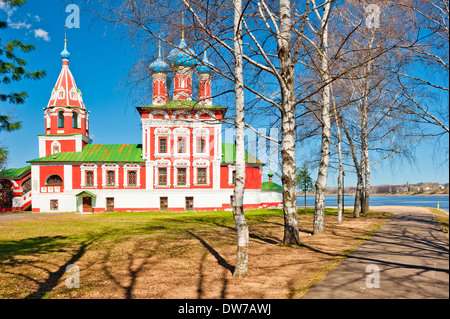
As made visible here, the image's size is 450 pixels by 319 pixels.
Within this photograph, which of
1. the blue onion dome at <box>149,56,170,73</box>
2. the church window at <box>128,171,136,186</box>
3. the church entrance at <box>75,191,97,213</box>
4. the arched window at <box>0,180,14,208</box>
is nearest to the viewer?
the blue onion dome at <box>149,56,170,73</box>

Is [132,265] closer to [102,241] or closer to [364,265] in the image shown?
[102,241]

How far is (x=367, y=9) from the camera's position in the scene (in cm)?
1105

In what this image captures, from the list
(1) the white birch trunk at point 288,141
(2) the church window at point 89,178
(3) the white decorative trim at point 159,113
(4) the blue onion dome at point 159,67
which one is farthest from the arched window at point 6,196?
(1) the white birch trunk at point 288,141

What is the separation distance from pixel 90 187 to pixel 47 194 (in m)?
4.32

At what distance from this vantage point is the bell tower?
114 feet

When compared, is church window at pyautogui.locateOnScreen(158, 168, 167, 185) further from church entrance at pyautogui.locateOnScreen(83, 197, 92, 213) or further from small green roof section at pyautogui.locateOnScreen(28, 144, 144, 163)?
church entrance at pyautogui.locateOnScreen(83, 197, 92, 213)

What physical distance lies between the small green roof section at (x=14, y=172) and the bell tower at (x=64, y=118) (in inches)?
106

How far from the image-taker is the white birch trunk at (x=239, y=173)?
263 inches

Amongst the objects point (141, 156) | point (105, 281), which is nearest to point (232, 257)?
point (105, 281)

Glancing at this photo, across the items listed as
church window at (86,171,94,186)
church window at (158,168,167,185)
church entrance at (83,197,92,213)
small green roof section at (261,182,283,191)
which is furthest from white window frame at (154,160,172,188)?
small green roof section at (261,182,283,191)

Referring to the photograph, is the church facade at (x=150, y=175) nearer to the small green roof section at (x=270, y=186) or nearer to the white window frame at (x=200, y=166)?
the white window frame at (x=200, y=166)

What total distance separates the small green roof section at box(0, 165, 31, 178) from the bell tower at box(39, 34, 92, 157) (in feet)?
8.83
